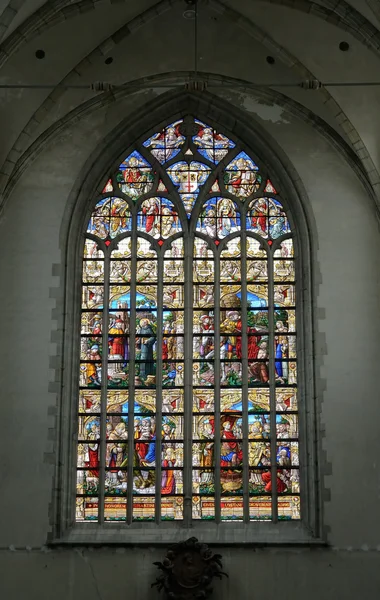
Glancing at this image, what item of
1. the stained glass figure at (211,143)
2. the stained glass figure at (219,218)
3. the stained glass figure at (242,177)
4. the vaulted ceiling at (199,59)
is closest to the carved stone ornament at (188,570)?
the stained glass figure at (219,218)

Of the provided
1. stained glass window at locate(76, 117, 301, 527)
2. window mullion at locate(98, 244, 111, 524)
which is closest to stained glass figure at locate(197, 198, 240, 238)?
stained glass window at locate(76, 117, 301, 527)

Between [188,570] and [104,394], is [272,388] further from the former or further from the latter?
[188,570]

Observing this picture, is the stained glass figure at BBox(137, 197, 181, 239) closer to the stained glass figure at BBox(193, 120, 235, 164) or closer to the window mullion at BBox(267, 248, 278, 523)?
the stained glass figure at BBox(193, 120, 235, 164)

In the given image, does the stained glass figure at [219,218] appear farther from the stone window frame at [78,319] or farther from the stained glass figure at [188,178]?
the stone window frame at [78,319]

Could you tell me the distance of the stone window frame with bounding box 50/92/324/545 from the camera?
53.2 feet

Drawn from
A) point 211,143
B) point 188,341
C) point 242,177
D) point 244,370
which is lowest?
point 244,370

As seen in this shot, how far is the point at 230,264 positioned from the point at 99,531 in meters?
4.52

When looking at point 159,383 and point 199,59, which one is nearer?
point 159,383

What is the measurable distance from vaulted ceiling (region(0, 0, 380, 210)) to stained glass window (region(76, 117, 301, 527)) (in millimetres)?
1277

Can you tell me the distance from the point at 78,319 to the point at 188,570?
4.15 metres

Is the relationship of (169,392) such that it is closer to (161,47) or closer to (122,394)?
(122,394)
